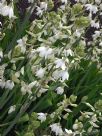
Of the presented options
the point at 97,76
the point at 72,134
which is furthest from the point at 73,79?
the point at 72,134

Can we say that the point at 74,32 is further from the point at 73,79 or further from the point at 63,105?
the point at 73,79

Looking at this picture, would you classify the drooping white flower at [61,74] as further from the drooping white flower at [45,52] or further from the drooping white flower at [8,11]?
Answer: the drooping white flower at [8,11]

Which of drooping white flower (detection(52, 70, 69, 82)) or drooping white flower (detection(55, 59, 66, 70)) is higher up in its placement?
drooping white flower (detection(55, 59, 66, 70))

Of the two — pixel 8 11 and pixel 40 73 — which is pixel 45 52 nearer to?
pixel 40 73

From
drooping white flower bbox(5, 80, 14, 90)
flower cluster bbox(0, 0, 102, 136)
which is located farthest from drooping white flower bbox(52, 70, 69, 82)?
drooping white flower bbox(5, 80, 14, 90)

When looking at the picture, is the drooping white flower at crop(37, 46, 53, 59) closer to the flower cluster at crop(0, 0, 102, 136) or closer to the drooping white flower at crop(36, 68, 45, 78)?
the flower cluster at crop(0, 0, 102, 136)

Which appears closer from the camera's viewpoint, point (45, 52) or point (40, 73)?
point (45, 52)

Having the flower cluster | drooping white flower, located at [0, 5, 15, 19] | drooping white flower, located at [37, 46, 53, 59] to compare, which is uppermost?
drooping white flower, located at [0, 5, 15, 19]

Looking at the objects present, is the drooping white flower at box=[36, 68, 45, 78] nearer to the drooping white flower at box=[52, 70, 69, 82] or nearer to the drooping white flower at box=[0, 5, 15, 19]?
the drooping white flower at box=[52, 70, 69, 82]

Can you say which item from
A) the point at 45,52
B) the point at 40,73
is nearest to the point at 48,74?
the point at 40,73

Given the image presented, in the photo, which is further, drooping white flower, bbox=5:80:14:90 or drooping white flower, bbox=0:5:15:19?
drooping white flower, bbox=5:80:14:90

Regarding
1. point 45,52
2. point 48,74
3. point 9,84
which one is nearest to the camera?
point 45,52
